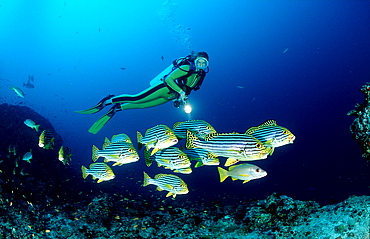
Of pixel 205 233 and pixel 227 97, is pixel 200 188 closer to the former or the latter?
pixel 205 233

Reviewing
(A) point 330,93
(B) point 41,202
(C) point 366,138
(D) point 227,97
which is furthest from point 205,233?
(D) point 227,97

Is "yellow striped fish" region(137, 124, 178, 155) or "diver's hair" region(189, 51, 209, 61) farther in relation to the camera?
"diver's hair" region(189, 51, 209, 61)

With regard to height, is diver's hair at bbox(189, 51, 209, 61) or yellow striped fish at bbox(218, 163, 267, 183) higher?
diver's hair at bbox(189, 51, 209, 61)

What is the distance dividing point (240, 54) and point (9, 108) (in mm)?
102011

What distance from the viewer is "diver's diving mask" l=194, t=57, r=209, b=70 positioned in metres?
7.24

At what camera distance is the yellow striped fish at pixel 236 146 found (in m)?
3.07

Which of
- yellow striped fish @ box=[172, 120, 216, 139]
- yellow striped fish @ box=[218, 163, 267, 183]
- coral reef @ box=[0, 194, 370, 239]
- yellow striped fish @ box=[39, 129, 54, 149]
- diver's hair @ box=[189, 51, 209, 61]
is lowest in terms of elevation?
coral reef @ box=[0, 194, 370, 239]

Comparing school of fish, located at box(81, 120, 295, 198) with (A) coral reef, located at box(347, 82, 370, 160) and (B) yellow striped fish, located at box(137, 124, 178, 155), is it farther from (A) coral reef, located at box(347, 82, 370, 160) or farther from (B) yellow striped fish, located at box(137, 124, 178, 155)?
(A) coral reef, located at box(347, 82, 370, 160)

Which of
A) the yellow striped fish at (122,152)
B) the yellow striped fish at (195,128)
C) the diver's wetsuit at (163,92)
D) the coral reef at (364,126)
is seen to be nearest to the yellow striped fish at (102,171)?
the yellow striped fish at (122,152)

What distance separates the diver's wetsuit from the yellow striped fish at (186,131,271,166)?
14.4 feet

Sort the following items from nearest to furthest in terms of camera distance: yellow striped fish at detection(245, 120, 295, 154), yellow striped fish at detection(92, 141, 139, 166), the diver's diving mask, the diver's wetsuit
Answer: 1. yellow striped fish at detection(245, 120, 295, 154)
2. yellow striped fish at detection(92, 141, 139, 166)
3. the diver's diving mask
4. the diver's wetsuit

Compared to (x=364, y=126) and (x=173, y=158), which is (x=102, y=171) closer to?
(x=173, y=158)

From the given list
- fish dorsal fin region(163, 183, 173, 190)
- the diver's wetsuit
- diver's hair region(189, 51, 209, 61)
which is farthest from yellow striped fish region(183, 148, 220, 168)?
diver's hair region(189, 51, 209, 61)

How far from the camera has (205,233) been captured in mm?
5316
